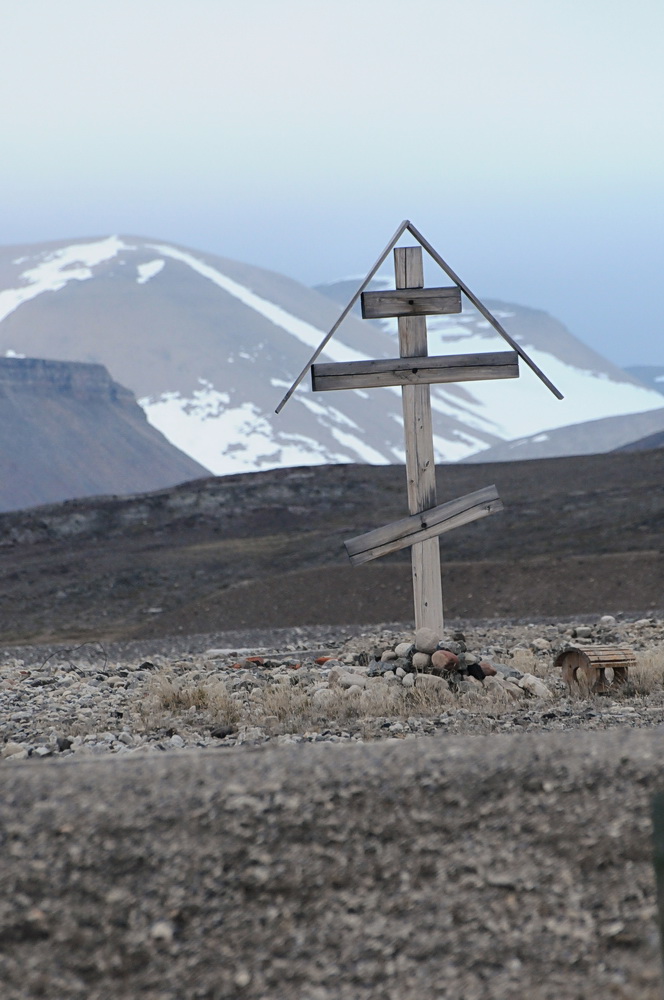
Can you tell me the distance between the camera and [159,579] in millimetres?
28562

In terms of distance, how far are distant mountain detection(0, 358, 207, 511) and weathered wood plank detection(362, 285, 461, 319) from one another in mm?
74567

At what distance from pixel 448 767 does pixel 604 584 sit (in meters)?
17.2

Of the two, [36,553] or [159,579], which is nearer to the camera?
[159,579]

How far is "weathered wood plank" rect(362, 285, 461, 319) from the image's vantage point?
29.9 feet

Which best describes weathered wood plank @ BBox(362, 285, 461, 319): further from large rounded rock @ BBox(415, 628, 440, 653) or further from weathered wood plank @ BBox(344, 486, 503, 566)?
large rounded rock @ BBox(415, 628, 440, 653)

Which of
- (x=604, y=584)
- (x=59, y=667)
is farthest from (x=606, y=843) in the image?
(x=604, y=584)

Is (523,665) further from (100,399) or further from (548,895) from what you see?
(100,399)

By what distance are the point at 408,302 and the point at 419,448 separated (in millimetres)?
1277

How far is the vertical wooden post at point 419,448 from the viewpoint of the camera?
9258 mm

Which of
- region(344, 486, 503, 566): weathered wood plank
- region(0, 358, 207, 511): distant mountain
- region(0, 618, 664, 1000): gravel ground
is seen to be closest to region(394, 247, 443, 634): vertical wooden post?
region(344, 486, 503, 566): weathered wood plank

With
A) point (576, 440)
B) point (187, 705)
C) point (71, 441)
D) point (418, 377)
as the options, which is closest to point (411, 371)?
point (418, 377)

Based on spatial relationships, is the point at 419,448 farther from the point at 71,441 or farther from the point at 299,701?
the point at 71,441

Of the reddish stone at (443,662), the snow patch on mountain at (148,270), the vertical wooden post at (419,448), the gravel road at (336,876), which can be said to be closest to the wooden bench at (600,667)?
the reddish stone at (443,662)

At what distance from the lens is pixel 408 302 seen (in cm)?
918
